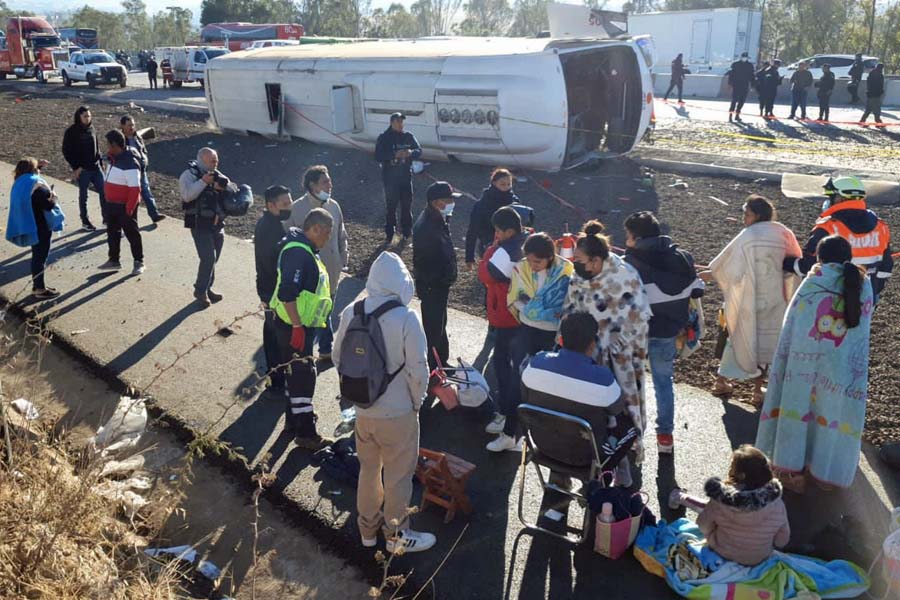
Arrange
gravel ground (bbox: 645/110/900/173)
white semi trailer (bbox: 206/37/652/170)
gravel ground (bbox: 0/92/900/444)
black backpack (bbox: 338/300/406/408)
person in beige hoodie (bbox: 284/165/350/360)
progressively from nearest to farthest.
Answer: black backpack (bbox: 338/300/406/408)
person in beige hoodie (bbox: 284/165/350/360)
gravel ground (bbox: 0/92/900/444)
white semi trailer (bbox: 206/37/652/170)
gravel ground (bbox: 645/110/900/173)

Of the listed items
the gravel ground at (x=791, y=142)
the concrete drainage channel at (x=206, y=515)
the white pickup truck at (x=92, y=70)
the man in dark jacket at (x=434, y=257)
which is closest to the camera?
the concrete drainage channel at (x=206, y=515)

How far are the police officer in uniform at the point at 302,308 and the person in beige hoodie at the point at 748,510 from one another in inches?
104

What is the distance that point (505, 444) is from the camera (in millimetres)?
5301

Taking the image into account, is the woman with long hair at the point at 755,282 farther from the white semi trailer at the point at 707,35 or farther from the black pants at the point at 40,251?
the white semi trailer at the point at 707,35

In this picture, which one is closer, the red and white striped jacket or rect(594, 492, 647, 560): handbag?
rect(594, 492, 647, 560): handbag

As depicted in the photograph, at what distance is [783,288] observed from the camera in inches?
210

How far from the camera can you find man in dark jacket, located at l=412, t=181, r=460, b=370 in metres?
5.87

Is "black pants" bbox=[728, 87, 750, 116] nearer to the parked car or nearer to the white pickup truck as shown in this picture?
the parked car

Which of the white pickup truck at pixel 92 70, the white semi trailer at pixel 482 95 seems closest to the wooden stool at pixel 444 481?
the white semi trailer at pixel 482 95

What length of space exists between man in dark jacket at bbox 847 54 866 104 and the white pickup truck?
96.9 ft

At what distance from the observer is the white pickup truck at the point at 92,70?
33781mm

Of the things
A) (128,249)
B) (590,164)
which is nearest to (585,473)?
(128,249)

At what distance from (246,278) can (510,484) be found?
527 centimetres

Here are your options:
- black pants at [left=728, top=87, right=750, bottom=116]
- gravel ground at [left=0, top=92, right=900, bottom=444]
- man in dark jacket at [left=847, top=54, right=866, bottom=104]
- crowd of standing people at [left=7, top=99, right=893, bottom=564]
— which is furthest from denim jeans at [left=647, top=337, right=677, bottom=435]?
man in dark jacket at [left=847, top=54, right=866, bottom=104]
